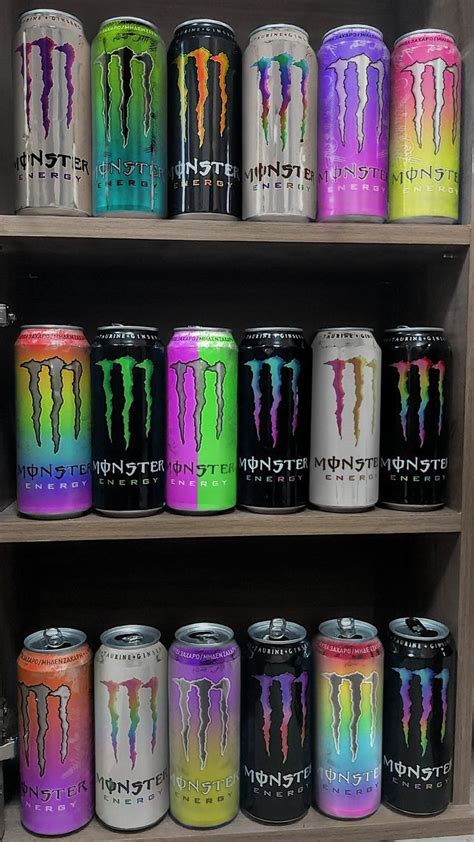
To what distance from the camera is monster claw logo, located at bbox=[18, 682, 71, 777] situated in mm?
934

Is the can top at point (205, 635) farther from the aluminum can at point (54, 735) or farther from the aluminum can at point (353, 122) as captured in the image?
the aluminum can at point (353, 122)

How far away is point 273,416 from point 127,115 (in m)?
0.44

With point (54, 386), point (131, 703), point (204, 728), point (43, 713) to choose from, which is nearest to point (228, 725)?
point (204, 728)

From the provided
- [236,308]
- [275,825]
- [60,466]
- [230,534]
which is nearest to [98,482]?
[60,466]

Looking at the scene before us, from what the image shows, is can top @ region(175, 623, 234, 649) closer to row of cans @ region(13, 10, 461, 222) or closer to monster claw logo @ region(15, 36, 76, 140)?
row of cans @ region(13, 10, 461, 222)

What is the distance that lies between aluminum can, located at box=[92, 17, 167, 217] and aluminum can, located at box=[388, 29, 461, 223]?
0.33 metres

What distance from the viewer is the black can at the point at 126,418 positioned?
3.07 ft

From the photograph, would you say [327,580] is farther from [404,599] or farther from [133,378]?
[133,378]

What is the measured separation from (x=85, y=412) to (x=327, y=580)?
1.87 ft

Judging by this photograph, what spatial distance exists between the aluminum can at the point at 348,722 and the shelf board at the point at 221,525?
0.53 feet

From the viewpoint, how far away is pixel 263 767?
97cm

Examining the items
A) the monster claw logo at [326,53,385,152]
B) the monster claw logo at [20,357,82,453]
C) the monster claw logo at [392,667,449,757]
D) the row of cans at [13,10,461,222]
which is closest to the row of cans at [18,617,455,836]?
the monster claw logo at [392,667,449,757]

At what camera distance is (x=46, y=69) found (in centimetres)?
91

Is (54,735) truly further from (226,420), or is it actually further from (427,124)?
(427,124)
